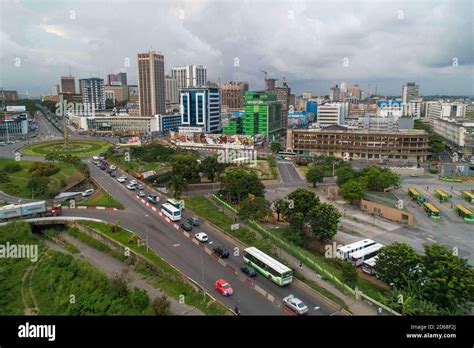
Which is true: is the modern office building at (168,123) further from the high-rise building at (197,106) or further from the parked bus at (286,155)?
the parked bus at (286,155)

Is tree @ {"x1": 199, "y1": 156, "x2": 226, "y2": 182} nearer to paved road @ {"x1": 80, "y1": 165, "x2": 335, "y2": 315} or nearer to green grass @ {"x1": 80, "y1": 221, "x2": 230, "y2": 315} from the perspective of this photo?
paved road @ {"x1": 80, "y1": 165, "x2": 335, "y2": 315}

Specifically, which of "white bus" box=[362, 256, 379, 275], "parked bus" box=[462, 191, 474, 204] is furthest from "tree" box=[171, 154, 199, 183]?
"parked bus" box=[462, 191, 474, 204]

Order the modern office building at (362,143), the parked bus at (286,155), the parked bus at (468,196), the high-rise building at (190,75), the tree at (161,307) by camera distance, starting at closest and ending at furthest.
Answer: the tree at (161,307) < the parked bus at (468,196) < the modern office building at (362,143) < the parked bus at (286,155) < the high-rise building at (190,75)

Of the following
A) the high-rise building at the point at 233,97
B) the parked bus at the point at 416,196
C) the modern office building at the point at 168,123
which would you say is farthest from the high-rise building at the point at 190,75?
the parked bus at the point at 416,196

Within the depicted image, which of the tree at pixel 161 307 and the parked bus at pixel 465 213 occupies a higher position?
the tree at pixel 161 307
